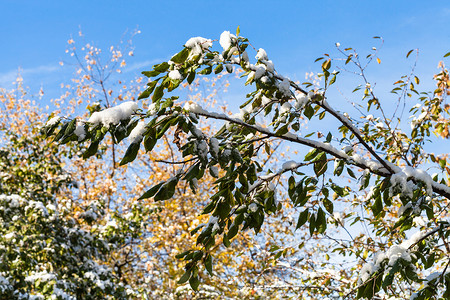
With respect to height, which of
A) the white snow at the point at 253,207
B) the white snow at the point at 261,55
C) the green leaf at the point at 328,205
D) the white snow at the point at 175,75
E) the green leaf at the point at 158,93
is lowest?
the white snow at the point at 253,207

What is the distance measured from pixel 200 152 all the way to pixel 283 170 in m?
0.70

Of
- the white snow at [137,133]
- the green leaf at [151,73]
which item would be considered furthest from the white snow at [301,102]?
the white snow at [137,133]

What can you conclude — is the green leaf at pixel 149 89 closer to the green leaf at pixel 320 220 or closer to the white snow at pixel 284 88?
the white snow at pixel 284 88

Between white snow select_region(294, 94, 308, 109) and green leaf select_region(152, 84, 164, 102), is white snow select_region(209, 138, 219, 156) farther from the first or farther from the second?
white snow select_region(294, 94, 308, 109)

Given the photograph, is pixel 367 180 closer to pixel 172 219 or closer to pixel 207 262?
pixel 207 262

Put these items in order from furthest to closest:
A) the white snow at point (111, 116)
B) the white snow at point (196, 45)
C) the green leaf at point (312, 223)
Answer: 1. the green leaf at point (312, 223)
2. the white snow at point (196, 45)
3. the white snow at point (111, 116)

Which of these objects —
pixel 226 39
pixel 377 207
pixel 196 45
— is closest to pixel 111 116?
pixel 196 45

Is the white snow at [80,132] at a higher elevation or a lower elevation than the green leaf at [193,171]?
higher

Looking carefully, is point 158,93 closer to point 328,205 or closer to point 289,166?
point 289,166

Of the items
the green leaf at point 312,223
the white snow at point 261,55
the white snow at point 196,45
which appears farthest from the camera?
the white snow at point 261,55

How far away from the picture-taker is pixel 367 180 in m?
2.56

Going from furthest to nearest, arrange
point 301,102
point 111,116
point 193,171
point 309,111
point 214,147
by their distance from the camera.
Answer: point 309,111
point 301,102
point 193,171
point 214,147
point 111,116

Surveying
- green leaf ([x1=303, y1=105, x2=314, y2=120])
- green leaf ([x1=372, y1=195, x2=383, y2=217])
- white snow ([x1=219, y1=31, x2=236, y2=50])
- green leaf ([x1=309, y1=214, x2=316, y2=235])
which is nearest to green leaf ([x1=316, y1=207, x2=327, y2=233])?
green leaf ([x1=309, y1=214, x2=316, y2=235])

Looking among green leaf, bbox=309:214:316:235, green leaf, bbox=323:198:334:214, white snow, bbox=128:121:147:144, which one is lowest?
green leaf, bbox=309:214:316:235
